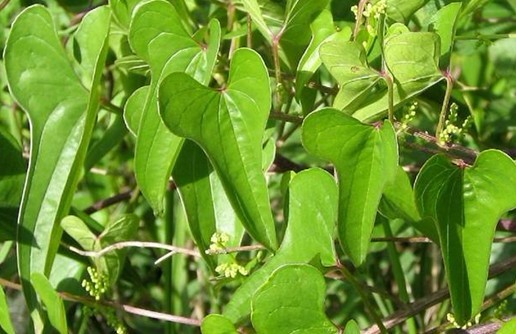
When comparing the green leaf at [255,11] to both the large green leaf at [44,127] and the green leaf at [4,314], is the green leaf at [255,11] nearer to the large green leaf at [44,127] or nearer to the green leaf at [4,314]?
the large green leaf at [44,127]

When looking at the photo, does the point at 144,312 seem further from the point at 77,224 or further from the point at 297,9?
the point at 297,9

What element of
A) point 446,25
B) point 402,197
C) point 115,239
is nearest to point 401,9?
point 446,25

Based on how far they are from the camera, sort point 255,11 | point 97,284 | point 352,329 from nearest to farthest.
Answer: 1. point 352,329
2. point 255,11
3. point 97,284

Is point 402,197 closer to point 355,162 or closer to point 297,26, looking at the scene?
point 355,162

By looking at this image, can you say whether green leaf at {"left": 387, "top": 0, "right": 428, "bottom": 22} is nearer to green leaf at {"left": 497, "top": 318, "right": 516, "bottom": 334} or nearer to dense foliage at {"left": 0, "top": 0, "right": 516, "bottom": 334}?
dense foliage at {"left": 0, "top": 0, "right": 516, "bottom": 334}

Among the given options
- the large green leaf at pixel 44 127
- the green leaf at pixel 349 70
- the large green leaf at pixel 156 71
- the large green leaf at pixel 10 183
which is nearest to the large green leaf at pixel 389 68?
the green leaf at pixel 349 70

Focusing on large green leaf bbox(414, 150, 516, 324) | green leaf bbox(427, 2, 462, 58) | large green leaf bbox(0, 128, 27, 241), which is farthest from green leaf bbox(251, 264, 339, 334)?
large green leaf bbox(0, 128, 27, 241)

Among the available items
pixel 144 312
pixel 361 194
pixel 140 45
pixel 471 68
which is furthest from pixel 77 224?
pixel 471 68
